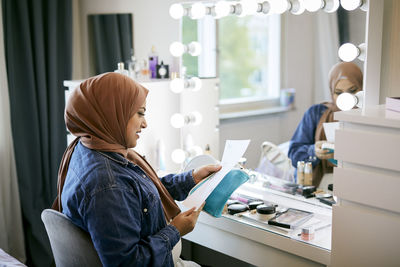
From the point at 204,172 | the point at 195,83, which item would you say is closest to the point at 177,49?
the point at 195,83

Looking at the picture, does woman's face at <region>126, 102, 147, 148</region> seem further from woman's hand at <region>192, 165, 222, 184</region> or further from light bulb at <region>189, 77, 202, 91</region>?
light bulb at <region>189, 77, 202, 91</region>

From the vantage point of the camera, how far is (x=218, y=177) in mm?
1770

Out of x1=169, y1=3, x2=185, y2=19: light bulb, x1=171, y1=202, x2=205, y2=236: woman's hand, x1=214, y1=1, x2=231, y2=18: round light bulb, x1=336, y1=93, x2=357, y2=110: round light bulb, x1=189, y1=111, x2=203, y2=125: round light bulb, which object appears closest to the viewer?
x1=171, y1=202, x2=205, y2=236: woman's hand

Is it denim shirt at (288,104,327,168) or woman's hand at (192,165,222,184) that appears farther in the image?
denim shirt at (288,104,327,168)

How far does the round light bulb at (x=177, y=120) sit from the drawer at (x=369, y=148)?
103 cm

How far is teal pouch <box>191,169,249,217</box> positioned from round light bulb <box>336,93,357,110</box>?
1.57ft

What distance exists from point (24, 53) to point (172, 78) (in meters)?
0.95

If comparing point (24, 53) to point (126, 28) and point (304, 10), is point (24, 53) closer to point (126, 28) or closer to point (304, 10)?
point (126, 28)

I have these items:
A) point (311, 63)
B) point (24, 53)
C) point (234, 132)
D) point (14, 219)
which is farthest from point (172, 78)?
point (14, 219)

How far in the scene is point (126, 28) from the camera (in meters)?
2.71

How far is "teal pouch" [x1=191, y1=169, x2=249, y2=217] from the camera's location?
179 cm

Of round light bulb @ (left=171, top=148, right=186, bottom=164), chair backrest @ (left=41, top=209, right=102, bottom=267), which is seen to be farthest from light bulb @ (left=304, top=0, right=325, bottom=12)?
chair backrest @ (left=41, top=209, right=102, bottom=267)

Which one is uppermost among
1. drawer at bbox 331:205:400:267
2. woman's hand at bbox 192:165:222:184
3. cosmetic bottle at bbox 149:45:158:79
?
cosmetic bottle at bbox 149:45:158:79

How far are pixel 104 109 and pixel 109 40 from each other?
144cm
